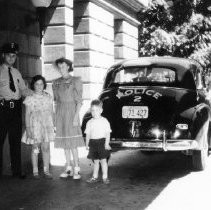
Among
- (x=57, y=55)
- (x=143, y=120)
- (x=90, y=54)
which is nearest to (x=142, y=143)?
(x=143, y=120)

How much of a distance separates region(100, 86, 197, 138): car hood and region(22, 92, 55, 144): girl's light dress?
84cm

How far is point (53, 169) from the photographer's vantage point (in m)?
7.41

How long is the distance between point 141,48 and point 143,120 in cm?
1365

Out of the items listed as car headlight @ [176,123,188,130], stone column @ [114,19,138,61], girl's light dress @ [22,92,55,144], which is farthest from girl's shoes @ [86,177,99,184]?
stone column @ [114,19,138,61]

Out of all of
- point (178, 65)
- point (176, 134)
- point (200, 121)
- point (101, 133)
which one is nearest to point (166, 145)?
point (176, 134)

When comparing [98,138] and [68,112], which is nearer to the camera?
[98,138]

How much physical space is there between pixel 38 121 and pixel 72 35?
444 centimetres

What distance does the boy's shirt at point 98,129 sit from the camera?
6.24 meters

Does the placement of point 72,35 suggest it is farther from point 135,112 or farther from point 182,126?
point 182,126

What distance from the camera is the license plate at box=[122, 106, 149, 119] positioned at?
6.69 meters

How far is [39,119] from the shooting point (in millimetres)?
6695

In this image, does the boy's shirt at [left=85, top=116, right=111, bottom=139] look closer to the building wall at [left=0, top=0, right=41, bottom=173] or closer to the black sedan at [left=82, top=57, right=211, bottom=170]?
the black sedan at [left=82, top=57, right=211, bottom=170]

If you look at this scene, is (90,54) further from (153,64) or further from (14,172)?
(14,172)

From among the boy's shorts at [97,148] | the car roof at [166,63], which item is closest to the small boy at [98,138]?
the boy's shorts at [97,148]
